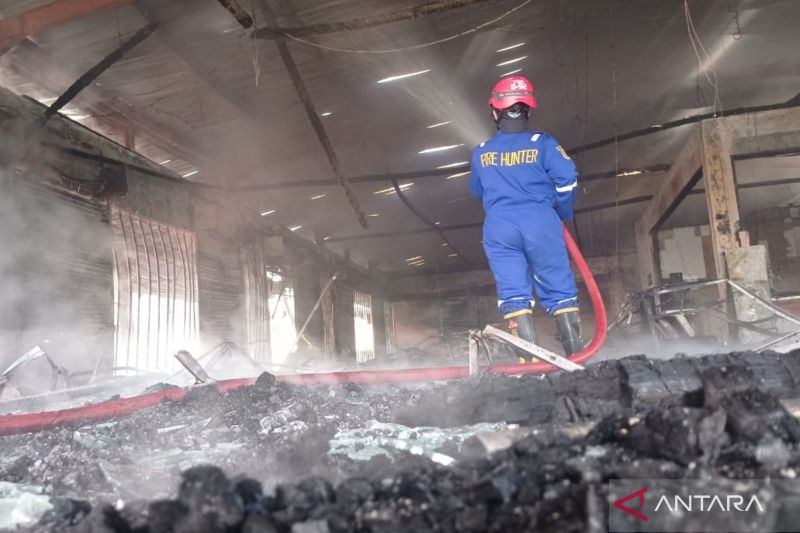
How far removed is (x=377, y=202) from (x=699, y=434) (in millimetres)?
10133

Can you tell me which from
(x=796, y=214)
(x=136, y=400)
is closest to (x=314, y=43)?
(x=136, y=400)

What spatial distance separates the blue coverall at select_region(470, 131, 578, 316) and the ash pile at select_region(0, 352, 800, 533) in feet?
3.75

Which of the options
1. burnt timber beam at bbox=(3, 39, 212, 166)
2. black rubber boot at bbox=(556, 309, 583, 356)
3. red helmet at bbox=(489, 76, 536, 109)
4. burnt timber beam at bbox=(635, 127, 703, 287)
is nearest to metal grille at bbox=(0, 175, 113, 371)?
burnt timber beam at bbox=(3, 39, 212, 166)

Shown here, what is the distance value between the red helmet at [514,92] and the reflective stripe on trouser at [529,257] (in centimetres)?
89

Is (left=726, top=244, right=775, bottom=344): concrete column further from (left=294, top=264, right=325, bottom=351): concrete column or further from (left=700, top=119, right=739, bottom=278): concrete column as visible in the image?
(left=294, top=264, right=325, bottom=351): concrete column

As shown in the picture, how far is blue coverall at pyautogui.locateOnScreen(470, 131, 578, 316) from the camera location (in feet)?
12.6

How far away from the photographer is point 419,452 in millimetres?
2232

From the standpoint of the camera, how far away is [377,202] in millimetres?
11430

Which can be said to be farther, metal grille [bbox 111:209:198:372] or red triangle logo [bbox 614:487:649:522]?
metal grille [bbox 111:209:198:372]

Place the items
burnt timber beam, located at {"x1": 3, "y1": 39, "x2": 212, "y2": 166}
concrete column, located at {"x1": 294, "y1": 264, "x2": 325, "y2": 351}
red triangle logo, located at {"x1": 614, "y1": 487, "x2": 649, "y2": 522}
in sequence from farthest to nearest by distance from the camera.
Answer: concrete column, located at {"x1": 294, "y1": 264, "x2": 325, "y2": 351}, burnt timber beam, located at {"x1": 3, "y1": 39, "x2": 212, "y2": 166}, red triangle logo, located at {"x1": 614, "y1": 487, "x2": 649, "y2": 522}

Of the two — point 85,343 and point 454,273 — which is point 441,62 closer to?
point 85,343

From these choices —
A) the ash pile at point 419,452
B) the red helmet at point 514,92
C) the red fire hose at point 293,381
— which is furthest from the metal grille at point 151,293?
the red helmet at point 514,92

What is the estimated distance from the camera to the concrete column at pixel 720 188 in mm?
7914

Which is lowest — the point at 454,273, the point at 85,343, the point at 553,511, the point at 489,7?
the point at 553,511
